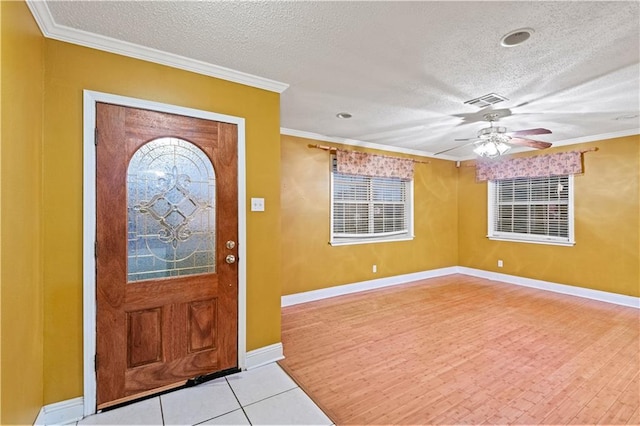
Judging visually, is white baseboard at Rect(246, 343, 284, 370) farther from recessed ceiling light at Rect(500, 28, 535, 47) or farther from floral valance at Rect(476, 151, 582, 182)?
floral valance at Rect(476, 151, 582, 182)

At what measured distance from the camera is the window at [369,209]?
473 cm

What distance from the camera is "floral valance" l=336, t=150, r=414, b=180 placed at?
4617mm

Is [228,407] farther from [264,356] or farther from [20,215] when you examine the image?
[20,215]

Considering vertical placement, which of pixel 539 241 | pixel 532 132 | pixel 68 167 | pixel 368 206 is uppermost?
pixel 532 132

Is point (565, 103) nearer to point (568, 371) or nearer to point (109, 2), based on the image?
point (568, 371)

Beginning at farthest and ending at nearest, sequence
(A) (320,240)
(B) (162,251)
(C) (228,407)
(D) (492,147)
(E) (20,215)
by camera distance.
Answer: (A) (320,240), (D) (492,147), (B) (162,251), (C) (228,407), (E) (20,215)

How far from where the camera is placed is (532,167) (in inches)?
196

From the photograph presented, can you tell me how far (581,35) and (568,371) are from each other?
256 cm

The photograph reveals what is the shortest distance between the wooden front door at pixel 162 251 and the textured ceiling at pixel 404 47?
1.84 ft

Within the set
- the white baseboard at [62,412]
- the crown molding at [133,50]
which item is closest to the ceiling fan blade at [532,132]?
the crown molding at [133,50]

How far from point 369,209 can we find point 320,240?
44.7 inches

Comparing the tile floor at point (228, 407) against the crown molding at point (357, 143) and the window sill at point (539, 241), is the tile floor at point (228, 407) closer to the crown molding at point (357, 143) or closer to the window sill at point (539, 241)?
the crown molding at point (357, 143)

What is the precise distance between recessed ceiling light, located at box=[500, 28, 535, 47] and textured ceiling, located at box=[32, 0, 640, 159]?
0.04m

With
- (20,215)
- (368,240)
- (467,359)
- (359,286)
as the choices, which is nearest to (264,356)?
(467,359)
